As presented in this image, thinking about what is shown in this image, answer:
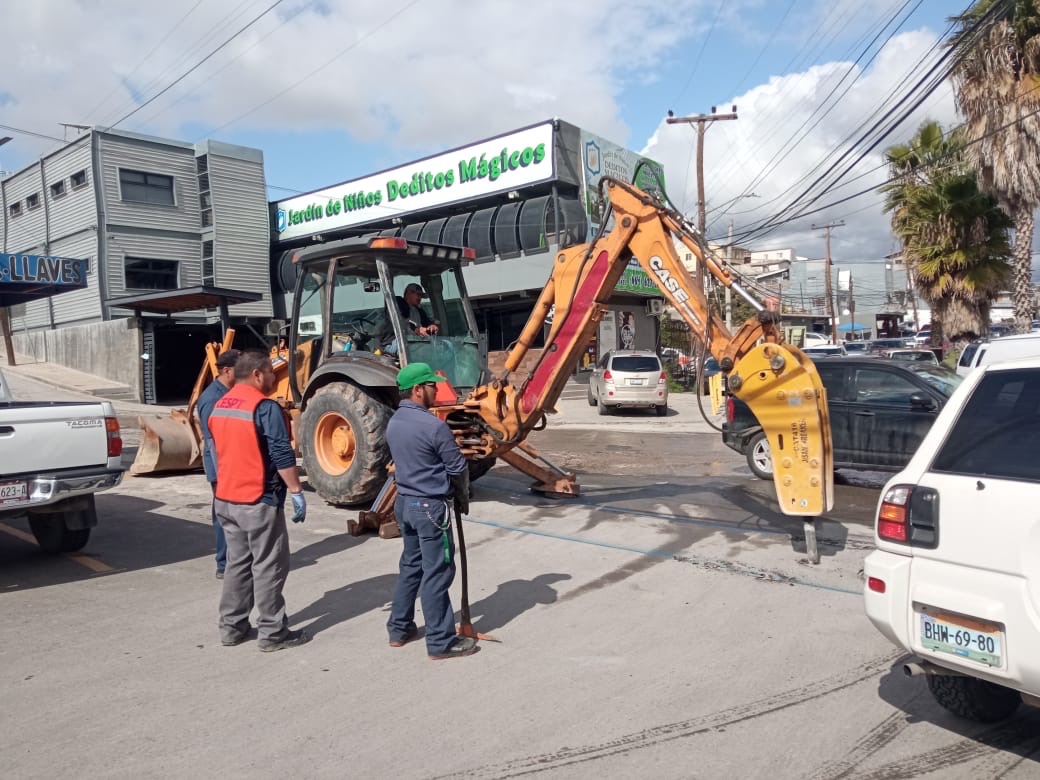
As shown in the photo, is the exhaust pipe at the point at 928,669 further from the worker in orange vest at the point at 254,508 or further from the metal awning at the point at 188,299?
the metal awning at the point at 188,299

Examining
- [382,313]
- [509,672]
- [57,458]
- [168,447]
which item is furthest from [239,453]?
[168,447]

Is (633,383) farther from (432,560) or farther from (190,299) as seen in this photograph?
(432,560)

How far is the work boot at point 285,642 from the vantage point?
5102mm

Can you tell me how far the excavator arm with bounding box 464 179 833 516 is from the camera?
6.36 meters

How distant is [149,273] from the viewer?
29.8 m

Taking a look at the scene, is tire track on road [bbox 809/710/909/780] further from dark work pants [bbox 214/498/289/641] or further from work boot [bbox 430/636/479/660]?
dark work pants [bbox 214/498/289/641]

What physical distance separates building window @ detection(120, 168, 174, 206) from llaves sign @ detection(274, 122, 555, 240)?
442 centimetres

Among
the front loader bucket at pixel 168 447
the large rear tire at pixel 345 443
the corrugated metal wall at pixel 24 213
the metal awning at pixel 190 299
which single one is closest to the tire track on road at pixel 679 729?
the large rear tire at pixel 345 443

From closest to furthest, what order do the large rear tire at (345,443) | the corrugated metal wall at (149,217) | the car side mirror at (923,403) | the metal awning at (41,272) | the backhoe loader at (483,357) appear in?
1. the backhoe loader at (483,357)
2. the large rear tire at (345,443)
3. the car side mirror at (923,403)
4. the metal awning at (41,272)
5. the corrugated metal wall at (149,217)

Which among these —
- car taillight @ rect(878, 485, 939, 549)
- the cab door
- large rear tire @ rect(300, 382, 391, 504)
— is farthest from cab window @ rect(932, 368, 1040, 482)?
the cab door

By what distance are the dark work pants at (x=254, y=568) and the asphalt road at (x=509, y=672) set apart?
0.18 m

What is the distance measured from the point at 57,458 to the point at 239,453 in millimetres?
2240

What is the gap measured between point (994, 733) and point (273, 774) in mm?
3258

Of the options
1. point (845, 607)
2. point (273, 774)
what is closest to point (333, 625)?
point (273, 774)
